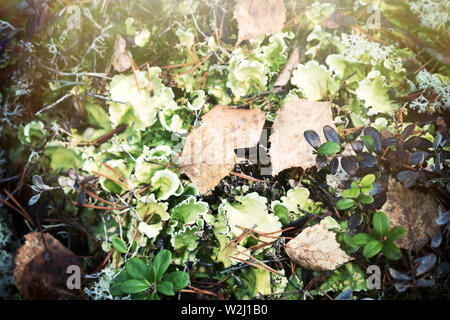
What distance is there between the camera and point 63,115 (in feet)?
6.24

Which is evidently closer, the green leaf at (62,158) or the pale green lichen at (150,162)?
the pale green lichen at (150,162)

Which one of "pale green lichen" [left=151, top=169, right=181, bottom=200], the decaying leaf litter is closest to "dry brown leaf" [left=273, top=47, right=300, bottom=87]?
the decaying leaf litter

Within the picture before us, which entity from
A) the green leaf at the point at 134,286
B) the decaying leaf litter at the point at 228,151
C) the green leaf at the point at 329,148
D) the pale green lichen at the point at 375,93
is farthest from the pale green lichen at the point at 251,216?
the pale green lichen at the point at 375,93

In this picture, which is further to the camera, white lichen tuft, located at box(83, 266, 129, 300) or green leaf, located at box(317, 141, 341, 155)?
white lichen tuft, located at box(83, 266, 129, 300)

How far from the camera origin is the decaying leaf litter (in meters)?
1.63

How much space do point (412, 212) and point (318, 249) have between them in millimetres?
488

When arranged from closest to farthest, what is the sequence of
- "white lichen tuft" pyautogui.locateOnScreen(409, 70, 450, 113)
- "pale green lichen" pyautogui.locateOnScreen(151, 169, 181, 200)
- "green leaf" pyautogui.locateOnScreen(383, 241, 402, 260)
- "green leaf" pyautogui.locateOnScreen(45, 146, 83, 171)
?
"green leaf" pyautogui.locateOnScreen(383, 241, 402, 260) → "pale green lichen" pyautogui.locateOnScreen(151, 169, 181, 200) → "white lichen tuft" pyautogui.locateOnScreen(409, 70, 450, 113) → "green leaf" pyautogui.locateOnScreen(45, 146, 83, 171)

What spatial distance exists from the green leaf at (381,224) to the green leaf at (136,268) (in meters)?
1.10

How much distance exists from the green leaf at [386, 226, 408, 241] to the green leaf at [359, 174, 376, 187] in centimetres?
23

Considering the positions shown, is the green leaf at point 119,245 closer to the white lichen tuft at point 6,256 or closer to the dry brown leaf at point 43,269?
the dry brown leaf at point 43,269

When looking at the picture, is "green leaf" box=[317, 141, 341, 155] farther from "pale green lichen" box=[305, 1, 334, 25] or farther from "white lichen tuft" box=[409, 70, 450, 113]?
"pale green lichen" box=[305, 1, 334, 25]

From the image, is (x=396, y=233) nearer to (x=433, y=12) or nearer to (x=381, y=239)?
(x=381, y=239)

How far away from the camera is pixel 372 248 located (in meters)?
1.55

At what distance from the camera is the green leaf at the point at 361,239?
1.57 metres
